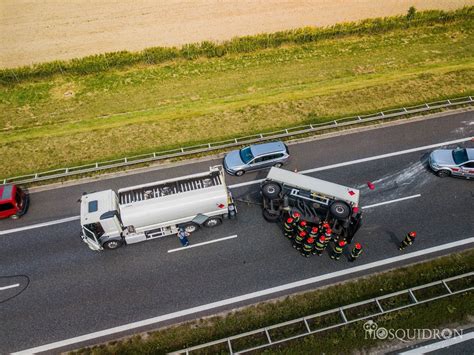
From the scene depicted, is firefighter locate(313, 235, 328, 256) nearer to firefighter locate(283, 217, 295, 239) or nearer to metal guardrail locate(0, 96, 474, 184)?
firefighter locate(283, 217, 295, 239)

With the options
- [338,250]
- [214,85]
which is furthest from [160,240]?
[214,85]

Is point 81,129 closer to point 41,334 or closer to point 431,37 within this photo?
point 41,334

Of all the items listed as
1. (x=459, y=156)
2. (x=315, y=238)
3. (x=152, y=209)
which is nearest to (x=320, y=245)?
(x=315, y=238)

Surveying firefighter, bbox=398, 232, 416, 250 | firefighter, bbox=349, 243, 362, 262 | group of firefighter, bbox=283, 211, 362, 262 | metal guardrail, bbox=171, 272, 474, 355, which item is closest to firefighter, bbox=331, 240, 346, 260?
group of firefighter, bbox=283, 211, 362, 262

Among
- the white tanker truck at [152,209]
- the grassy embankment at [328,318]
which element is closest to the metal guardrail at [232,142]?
the white tanker truck at [152,209]

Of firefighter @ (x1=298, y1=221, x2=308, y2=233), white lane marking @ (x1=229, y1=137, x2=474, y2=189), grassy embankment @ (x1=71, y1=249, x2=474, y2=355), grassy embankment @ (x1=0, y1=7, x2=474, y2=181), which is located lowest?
grassy embankment @ (x1=71, y1=249, x2=474, y2=355)

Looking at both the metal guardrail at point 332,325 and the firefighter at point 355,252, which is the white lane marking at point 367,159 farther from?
the metal guardrail at point 332,325
